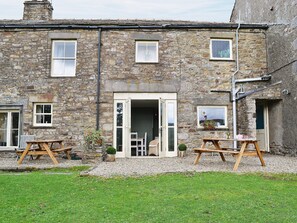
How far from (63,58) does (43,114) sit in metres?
2.36

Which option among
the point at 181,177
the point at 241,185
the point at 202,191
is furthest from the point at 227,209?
the point at 181,177

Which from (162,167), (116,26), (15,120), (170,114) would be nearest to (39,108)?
(15,120)

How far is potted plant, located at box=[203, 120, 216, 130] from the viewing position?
1105 cm

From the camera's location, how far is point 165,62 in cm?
1130

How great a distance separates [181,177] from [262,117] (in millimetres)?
7366

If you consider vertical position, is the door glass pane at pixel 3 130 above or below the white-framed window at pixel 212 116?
below

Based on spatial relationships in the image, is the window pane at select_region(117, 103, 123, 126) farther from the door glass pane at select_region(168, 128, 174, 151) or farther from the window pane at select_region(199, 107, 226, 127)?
the window pane at select_region(199, 107, 226, 127)

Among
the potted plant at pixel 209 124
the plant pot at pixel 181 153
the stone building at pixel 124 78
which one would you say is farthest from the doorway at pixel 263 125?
the plant pot at pixel 181 153

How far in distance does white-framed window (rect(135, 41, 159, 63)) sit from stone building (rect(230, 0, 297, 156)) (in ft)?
14.9

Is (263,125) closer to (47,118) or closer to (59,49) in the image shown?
(47,118)

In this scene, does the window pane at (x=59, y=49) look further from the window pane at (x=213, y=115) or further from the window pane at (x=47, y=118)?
the window pane at (x=213, y=115)

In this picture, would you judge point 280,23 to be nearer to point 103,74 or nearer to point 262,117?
point 262,117

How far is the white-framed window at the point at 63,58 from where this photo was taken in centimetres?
1134

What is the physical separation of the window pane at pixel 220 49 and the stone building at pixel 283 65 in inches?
Result: 63.1
